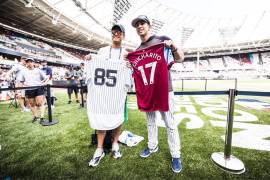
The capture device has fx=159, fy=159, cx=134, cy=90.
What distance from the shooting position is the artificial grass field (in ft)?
6.74

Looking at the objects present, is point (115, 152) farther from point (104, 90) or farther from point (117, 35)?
point (117, 35)

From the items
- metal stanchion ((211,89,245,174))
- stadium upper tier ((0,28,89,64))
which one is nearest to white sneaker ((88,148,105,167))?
metal stanchion ((211,89,245,174))

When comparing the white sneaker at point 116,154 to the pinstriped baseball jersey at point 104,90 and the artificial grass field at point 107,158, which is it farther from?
the pinstriped baseball jersey at point 104,90

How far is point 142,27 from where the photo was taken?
7.15 feet

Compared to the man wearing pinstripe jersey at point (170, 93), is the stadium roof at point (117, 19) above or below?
above

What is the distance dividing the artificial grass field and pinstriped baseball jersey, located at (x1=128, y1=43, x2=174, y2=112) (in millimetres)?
840

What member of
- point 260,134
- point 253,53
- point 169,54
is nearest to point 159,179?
point 169,54

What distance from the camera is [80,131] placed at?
3707mm

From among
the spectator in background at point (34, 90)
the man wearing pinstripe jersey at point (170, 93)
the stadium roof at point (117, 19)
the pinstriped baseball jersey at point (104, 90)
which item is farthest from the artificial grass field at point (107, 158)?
the stadium roof at point (117, 19)

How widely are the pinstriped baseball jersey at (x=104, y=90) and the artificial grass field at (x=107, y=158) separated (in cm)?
62

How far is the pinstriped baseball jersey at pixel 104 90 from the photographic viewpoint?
2.29 meters

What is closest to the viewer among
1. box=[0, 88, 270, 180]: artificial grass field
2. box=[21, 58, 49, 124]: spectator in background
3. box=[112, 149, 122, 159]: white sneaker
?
box=[0, 88, 270, 180]: artificial grass field

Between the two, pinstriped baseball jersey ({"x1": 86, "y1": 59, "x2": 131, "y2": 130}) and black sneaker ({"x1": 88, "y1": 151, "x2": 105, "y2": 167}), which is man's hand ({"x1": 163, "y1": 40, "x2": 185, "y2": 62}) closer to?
pinstriped baseball jersey ({"x1": 86, "y1": 59, "x2": 131, "y2": 130})

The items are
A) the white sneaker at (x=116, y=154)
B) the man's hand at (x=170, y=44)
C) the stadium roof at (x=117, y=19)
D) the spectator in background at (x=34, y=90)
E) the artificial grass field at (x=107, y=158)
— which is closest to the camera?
the man's hand at (x=170, y=44)
